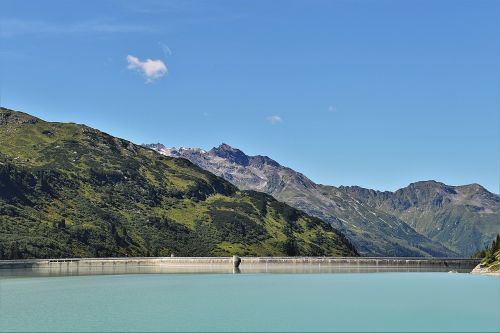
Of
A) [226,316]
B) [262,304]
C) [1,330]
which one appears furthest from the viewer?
[262,304]

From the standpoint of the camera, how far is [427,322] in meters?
95.6

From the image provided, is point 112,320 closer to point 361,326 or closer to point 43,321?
point 43,321

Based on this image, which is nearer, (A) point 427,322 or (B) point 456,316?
(A) point 427,322

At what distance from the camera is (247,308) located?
369 ft

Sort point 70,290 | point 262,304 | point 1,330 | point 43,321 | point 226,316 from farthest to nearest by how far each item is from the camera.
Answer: point 70,290 → point 262,304 → point 226,316 → point 43,321 → point 1,330

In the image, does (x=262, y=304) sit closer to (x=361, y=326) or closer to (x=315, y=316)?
(x=315, y=316)

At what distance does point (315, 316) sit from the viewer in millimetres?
100812

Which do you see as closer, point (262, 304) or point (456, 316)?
point (456, 316)

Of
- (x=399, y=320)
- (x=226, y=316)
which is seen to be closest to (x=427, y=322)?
(x=399, y=320)

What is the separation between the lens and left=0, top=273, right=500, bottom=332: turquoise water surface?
296 ft

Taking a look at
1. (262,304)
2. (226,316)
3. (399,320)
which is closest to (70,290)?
(262,304)

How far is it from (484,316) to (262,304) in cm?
3805

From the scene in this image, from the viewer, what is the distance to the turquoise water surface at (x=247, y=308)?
9025 centimetres

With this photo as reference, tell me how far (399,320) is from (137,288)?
80.5 meters
